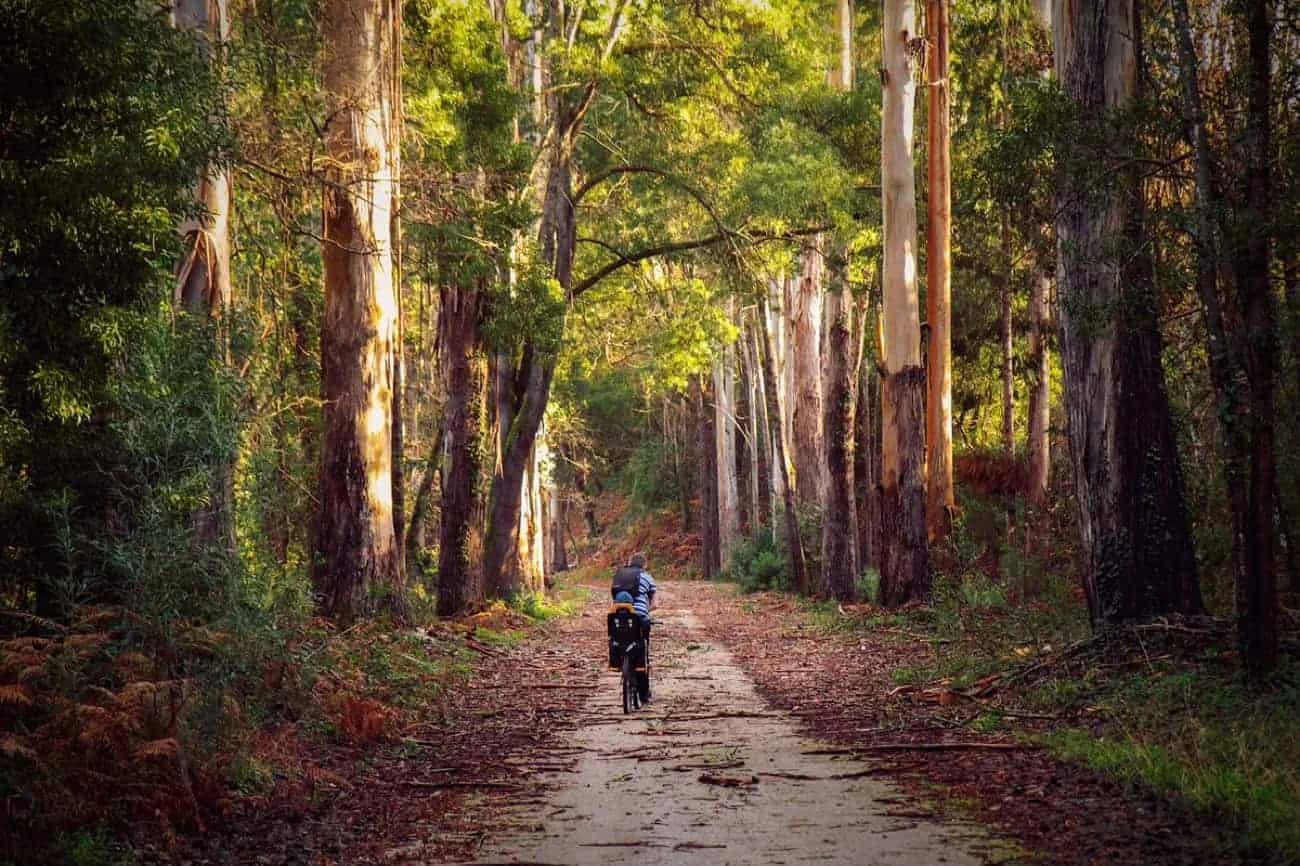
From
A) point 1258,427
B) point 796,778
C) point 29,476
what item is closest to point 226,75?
point 29,476

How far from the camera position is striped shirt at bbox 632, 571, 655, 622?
13.4 m

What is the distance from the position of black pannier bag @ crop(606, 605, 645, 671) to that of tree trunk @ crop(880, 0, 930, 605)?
391 inches

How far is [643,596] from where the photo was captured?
13695 mm

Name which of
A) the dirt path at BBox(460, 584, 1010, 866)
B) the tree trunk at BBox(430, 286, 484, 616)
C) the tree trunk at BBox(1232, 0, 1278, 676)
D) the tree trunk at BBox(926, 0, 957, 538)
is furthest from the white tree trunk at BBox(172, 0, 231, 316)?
the tree trunk at BBox(926, 0, 957, 538)

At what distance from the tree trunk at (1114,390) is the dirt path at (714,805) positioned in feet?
11.9

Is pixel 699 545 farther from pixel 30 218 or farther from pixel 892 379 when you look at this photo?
pixel 30 218

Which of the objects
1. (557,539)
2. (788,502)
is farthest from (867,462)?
(557,539)

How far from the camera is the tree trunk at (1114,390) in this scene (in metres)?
11.8

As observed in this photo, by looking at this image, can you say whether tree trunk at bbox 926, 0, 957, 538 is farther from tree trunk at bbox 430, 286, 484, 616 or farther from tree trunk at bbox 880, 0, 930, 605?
tree trunk at bbox 430, 286, 484, 616

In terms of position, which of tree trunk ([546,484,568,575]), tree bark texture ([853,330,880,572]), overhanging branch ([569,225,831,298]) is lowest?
tree trunk ([546,484,568,575])

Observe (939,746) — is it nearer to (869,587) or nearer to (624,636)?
(624,636)

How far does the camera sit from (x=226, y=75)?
10938mm

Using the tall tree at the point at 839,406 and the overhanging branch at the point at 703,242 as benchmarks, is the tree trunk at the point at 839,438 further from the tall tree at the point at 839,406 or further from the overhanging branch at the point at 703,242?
the overhanging branch at the point at 703,242

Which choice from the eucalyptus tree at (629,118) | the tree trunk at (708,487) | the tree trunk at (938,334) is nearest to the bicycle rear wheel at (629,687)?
the eucalyptus tree at (629,118)
